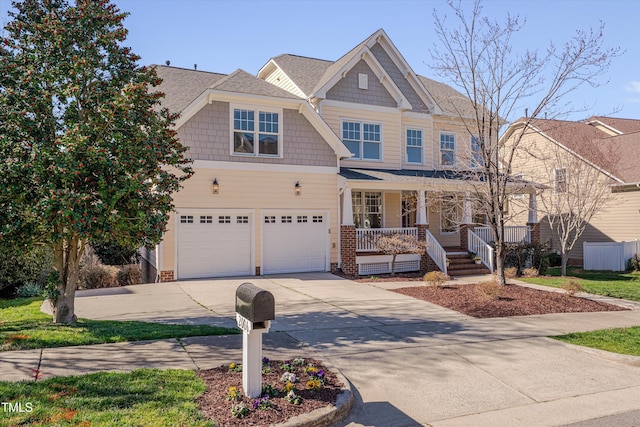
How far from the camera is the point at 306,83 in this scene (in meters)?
19.7

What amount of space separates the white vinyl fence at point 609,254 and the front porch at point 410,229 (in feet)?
10.3

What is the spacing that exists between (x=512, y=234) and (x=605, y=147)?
9.19 m

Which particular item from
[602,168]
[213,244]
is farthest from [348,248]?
[602,168]

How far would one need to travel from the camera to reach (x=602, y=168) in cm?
2277

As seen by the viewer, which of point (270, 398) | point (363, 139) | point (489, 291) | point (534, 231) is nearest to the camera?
point (270, 398)

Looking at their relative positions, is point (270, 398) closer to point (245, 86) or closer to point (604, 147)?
point (245, 86)

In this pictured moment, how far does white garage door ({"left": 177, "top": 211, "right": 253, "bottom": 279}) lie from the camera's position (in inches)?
606

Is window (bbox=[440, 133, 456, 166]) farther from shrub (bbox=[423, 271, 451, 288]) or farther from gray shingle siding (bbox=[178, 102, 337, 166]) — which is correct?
shrub (bbox=[423, 271, 451, 288])

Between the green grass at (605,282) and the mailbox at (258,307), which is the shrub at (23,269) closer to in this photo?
the mailbox at (258,307)

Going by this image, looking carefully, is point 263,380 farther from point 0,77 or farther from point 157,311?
point 0,77

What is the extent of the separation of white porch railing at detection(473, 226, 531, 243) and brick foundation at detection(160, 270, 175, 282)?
12758 mm

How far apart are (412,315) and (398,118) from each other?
1209 cm

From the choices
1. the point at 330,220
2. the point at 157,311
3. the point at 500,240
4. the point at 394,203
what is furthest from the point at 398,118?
the point at 157,311

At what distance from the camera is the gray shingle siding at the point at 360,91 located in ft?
63.5
